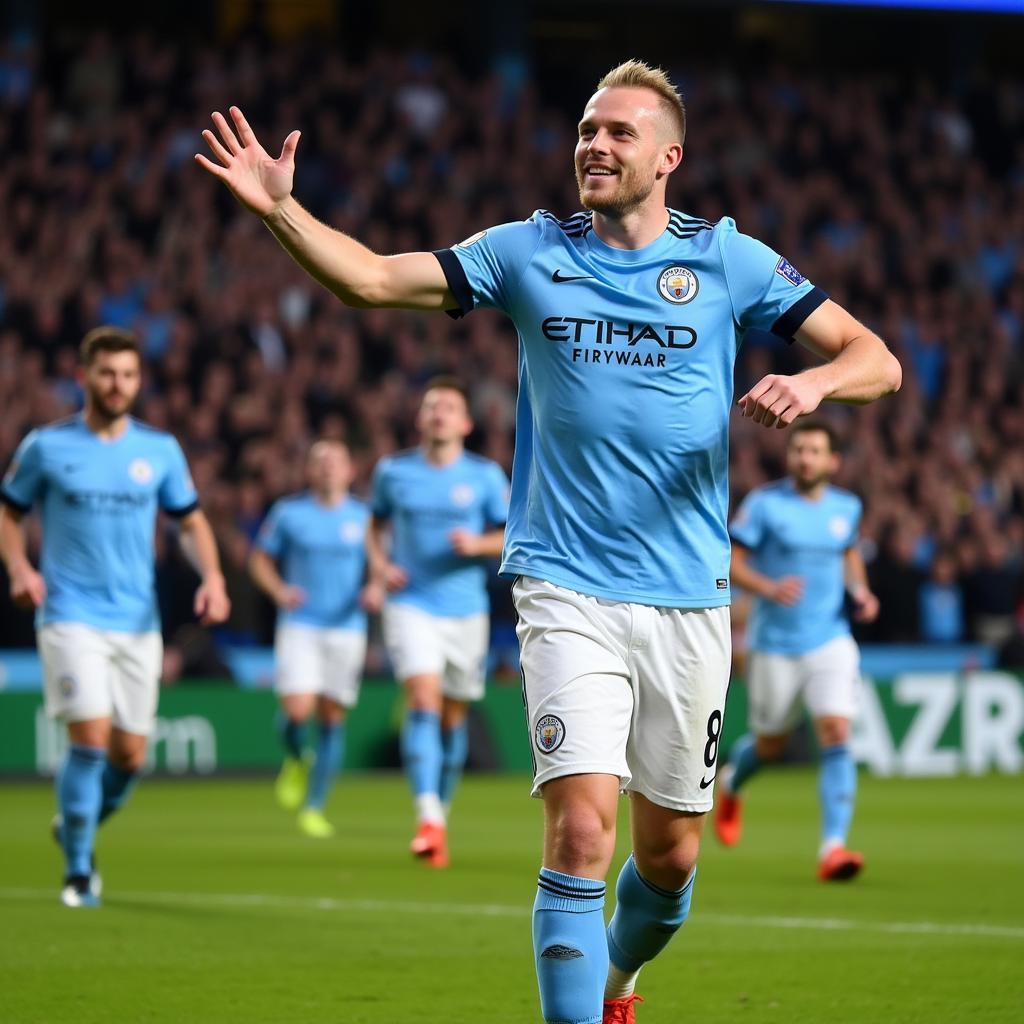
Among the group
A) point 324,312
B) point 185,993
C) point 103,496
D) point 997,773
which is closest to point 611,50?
point 324,312

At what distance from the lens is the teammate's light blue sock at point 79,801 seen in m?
9.73

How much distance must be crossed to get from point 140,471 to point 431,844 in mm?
2949

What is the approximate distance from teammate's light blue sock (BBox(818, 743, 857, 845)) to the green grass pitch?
332mm

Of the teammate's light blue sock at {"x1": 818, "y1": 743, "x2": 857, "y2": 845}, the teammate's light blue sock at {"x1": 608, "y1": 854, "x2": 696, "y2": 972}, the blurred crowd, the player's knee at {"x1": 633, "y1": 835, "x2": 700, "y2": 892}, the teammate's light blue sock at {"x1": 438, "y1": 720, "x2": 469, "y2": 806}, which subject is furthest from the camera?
the blurred crowd

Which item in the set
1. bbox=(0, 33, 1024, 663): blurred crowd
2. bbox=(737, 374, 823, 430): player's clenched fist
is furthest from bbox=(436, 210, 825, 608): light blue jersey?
bbox=(0, 33, 1024, 663): blurred crowd

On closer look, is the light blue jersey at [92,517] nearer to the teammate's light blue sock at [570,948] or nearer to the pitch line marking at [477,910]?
the pitch line marking at [477,910]

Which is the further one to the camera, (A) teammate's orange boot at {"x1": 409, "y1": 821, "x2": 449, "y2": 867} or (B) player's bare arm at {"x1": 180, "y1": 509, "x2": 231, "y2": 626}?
(A) teammate's orange boot at {"x1": 409, "y1": 821, "x2": 449, "y2": 867}

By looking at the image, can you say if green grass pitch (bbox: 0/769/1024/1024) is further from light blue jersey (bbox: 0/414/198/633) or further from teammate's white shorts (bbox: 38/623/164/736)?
light blue jersey (bbox: 0/414/198/633)

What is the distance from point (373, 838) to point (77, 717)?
4.36 meters

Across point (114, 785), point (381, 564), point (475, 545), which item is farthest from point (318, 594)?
point (114, 785)

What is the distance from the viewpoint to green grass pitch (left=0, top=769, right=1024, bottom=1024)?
710cm

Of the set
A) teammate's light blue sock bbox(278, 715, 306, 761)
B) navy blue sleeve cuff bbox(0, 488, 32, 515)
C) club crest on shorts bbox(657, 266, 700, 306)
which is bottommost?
teammate's light blue sock bbox(278, 715, 306, 761)

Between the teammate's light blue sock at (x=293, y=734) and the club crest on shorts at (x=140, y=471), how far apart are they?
5603 mm

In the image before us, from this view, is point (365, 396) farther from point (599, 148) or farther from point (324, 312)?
point (599, 148)
